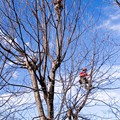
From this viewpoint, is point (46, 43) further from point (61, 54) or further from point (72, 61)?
point (72, 61)

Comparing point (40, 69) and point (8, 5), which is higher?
point (8, 5)

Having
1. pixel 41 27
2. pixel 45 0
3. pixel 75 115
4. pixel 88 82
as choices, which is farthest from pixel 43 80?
pixel 88 82

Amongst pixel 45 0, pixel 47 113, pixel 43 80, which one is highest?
pixel 45 0

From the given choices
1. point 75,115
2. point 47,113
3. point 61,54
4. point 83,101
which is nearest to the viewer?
point 47,113

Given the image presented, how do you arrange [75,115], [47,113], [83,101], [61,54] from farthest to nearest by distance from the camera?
1. [83,101]
2. [75,115]
3. [61,54]
4. [47,113]

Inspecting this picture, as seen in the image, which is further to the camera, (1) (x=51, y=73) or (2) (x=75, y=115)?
(2) (x=75, y=115)

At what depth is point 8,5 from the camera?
4.26 metres

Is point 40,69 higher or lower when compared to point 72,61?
lower

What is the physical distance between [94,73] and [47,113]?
4.02 meters

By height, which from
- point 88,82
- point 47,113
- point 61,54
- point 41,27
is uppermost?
point 88,82

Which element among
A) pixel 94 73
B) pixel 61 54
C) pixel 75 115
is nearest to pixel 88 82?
pixel 94 73

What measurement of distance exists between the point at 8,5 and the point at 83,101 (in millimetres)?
3971

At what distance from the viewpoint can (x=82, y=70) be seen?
7.21m

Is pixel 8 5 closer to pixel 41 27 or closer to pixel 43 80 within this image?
pixel 41 27
